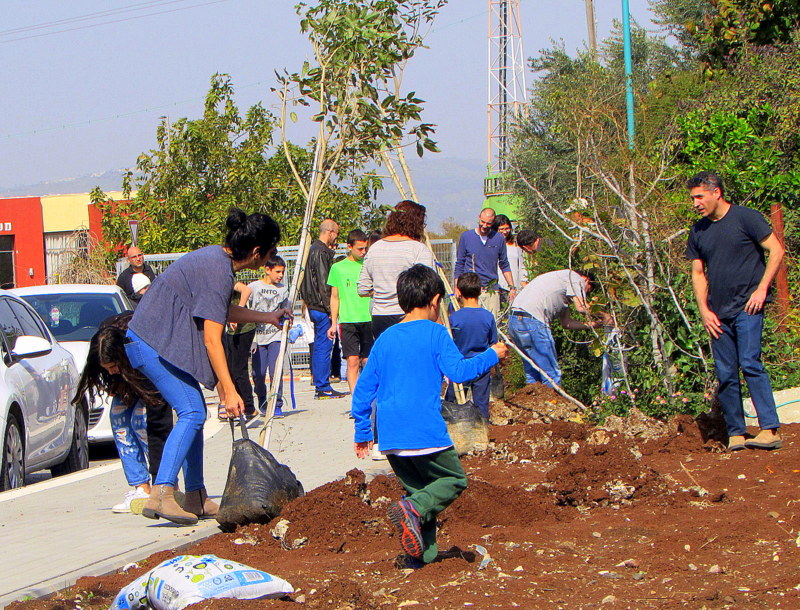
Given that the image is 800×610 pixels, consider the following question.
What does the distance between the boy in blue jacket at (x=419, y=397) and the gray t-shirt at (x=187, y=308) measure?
126 cm

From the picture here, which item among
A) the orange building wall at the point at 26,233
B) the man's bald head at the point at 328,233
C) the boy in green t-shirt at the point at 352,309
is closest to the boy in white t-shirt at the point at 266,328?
the boy in green t-shirt at the point at 352,309

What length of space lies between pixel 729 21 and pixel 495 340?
Answer: 10.2 meters

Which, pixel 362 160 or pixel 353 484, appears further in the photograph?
pixel 362 160

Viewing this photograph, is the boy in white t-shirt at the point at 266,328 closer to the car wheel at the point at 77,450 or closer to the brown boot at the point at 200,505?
the car wheel at the point at 77,450

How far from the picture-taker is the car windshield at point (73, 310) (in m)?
11.1

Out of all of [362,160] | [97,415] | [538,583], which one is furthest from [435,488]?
[97,415]

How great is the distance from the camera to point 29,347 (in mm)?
7996

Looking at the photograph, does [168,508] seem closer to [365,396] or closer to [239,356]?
[365,396]

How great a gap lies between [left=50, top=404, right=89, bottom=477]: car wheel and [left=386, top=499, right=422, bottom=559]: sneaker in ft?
17.8

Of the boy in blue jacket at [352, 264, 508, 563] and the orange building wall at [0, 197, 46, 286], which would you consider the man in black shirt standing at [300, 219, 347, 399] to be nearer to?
the boy in blue jacket at [352, 264, 508, 563]

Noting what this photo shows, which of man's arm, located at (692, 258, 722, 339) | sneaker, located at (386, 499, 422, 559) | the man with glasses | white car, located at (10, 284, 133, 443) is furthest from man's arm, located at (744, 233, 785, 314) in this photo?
the man with glasses

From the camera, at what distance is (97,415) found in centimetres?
1041

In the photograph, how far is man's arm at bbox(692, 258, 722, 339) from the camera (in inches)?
279

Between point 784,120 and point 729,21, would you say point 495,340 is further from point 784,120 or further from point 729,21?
point 729,21
